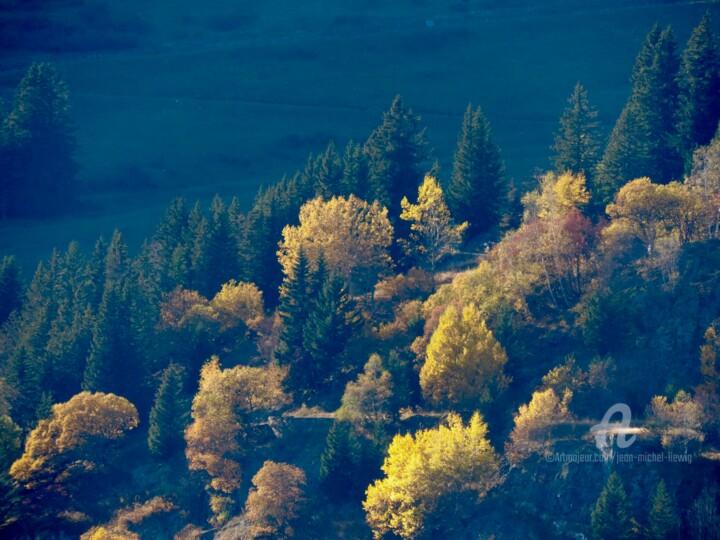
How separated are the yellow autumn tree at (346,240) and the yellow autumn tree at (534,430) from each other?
80.7 ft

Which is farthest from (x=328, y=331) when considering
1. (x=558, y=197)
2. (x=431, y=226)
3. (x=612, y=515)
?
(x=612, y=515)

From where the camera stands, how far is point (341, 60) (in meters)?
198

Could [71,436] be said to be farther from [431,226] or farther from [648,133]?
[648,133]

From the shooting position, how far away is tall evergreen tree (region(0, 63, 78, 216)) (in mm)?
150625

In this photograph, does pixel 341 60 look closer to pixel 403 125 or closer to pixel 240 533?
pixel 403 125

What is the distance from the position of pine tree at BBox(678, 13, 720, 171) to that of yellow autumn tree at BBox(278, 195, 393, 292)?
27.5m

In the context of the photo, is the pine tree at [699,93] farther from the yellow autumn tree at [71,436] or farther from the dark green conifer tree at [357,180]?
the yellow autumn tree at [71,436]

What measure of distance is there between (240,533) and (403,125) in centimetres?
4306

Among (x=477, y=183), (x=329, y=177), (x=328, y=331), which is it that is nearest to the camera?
(x=328, y=331)

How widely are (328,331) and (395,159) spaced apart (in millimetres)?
23251

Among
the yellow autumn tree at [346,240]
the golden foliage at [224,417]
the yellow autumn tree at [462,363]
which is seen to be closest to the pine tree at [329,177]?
the yellow autumn tree at [346,240]

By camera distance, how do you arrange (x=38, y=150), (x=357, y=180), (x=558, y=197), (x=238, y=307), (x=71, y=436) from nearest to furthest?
(x=71, y=436) → (x=558, y=197) → (x=238, y=307) → (x=357, y=180) → (x=38, y=150)

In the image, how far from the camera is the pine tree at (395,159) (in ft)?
345

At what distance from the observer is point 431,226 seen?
99.1m
